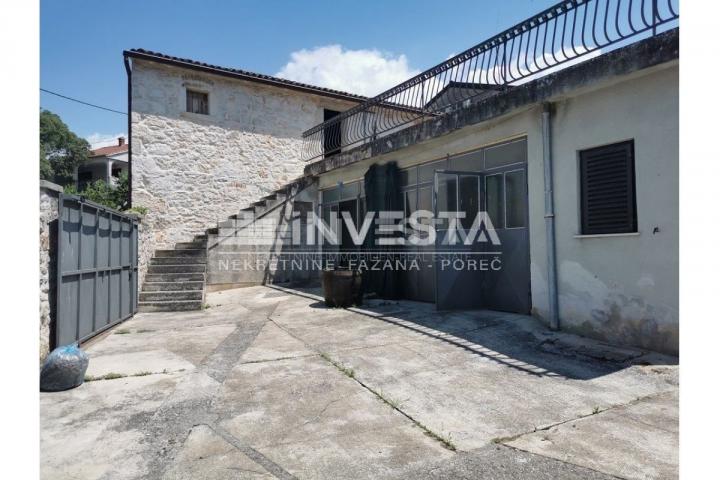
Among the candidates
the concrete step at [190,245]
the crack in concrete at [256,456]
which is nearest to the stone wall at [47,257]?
the crack in concrete at [256,456]

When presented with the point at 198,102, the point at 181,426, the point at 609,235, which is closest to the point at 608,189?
the point at 609,235

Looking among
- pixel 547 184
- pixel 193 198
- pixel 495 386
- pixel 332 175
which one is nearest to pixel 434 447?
pixel 495 386

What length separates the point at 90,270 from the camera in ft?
19.1

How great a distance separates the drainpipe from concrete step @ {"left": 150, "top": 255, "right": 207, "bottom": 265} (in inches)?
297

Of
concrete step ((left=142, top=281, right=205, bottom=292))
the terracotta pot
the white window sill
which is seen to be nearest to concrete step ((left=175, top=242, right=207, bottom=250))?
concrete step ((left=142, top=281, right=205, bottom=292))

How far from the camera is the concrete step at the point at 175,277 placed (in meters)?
9.25

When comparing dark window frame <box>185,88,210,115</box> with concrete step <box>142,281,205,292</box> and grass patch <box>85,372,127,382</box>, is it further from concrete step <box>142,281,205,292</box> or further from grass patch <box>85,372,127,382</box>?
grass patch <box>85,372,127,382</box>

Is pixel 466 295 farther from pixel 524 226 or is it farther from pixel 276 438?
pixel 276 438

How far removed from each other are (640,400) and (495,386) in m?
1.20

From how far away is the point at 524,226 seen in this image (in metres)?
6.70

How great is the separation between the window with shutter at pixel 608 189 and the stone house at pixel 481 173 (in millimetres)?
17

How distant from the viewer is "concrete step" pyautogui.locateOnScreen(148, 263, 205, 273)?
9.59 m

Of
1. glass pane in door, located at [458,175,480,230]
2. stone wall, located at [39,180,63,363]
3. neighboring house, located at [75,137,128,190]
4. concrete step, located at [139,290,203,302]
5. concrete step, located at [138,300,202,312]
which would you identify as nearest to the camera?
stone wall, located at [39,180,63,363]

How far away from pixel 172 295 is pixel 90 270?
3.08m
